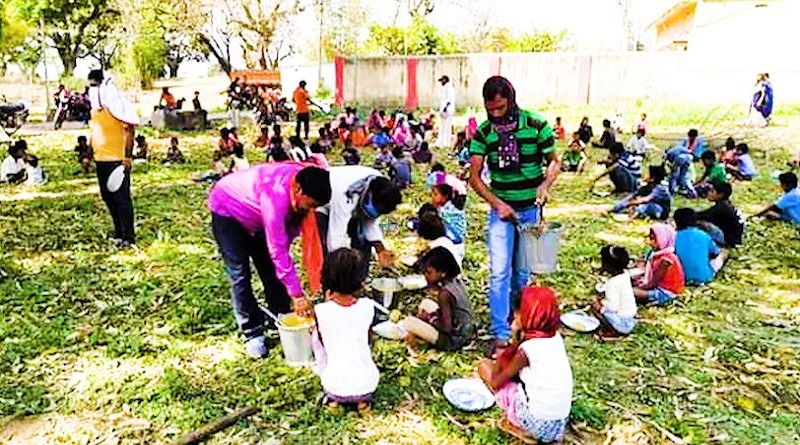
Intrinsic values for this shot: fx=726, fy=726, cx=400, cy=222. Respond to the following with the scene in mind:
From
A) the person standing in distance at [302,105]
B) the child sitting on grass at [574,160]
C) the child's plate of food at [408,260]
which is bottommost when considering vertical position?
the child's plate of food at [408,260]

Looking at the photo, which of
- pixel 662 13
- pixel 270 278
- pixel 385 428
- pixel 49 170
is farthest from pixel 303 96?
pixel 662 13

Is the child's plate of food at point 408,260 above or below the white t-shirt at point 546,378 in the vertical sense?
below

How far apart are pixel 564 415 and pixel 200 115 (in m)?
14.5

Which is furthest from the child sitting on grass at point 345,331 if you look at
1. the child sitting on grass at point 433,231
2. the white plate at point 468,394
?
the child sitting on grass at point 433,231

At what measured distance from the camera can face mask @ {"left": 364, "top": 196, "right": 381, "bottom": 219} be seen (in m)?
4.21

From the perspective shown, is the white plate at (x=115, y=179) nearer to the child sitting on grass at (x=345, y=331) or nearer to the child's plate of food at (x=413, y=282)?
the child's plate of food at (x=413, y=282)

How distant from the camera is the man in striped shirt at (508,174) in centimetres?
397

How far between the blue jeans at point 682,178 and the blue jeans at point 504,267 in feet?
18.5

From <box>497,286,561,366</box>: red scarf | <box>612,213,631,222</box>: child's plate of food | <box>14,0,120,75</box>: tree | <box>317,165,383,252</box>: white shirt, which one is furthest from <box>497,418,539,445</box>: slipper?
<box>14,0,120,75</box>: tree

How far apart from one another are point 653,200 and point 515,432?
17.3 feet

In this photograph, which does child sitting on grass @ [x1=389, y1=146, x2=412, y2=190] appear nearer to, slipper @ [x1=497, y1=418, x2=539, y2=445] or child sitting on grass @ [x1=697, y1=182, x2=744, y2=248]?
child sitting on grass @ [x1=697, y1=182, x2=744, y2=248]

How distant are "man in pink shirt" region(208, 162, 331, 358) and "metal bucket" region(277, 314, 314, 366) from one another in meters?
0.10

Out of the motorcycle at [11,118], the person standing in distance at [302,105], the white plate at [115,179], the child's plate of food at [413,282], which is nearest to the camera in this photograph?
the child's plate of food at [413,282]

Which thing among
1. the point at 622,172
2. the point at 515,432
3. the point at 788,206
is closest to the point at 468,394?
the point at 515,432
